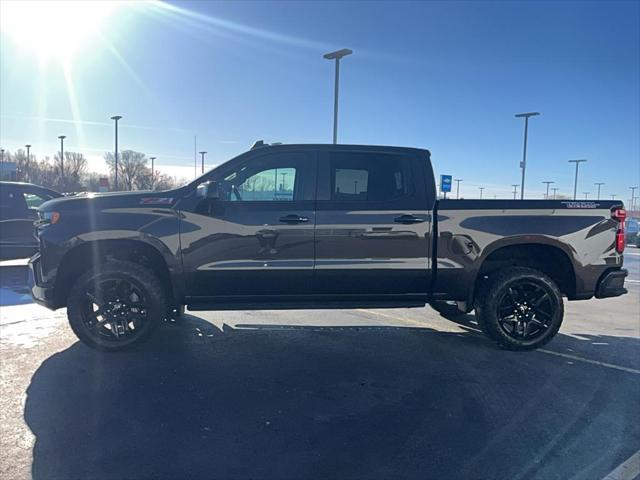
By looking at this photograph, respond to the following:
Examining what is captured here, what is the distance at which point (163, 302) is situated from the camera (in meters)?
4.75

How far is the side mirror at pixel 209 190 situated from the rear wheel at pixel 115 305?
0.99 meters

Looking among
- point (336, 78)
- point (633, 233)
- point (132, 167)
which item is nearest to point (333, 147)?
point (336, 78)

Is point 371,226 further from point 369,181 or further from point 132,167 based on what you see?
point 132,167

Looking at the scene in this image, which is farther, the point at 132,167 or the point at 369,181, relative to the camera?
the point at 132,167

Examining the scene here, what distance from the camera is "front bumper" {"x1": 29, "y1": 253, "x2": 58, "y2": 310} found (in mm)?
4672

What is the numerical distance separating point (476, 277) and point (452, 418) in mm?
1931

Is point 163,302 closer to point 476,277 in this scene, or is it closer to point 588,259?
point 476,277

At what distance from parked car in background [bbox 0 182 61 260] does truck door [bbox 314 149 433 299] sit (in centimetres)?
718

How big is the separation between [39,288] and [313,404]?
118 inches

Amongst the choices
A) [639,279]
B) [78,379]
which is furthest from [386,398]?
[639,279]

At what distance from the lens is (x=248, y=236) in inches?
186

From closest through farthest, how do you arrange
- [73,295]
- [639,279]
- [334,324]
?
[73,295], [334,324], [639,279]

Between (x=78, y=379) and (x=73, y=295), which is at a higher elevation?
(x=73, y=295)

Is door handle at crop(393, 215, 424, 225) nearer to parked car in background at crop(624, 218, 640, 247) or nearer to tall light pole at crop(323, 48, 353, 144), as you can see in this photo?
tall light pole at crop(323, 48, 353, 144)
